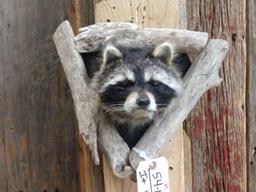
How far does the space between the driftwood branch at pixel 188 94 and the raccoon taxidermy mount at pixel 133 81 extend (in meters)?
0.03

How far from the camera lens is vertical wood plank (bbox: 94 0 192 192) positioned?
1.94 meters

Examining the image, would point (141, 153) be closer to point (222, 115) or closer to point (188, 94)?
point (188, 94)

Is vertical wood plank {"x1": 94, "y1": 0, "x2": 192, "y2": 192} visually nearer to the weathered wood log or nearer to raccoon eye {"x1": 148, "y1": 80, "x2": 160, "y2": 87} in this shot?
the weathered wood log

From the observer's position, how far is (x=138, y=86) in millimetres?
1805

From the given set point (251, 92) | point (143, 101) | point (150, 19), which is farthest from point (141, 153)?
point (251, 92)

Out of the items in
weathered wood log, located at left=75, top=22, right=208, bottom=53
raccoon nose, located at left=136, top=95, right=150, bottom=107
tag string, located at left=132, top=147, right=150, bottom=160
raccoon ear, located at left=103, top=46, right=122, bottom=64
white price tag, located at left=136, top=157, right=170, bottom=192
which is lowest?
white price tag, located at left=136, top=157, right=170, bottom=192

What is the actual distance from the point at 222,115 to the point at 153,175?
1.48 feet

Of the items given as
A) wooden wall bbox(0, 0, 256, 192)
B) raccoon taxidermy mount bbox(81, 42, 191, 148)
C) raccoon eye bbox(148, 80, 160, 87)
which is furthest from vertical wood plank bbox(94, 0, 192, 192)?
raccoon eye bbox(148, 80, 160, 87)

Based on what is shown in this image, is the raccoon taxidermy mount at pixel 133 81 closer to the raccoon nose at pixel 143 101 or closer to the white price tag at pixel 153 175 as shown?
the raccoon nose at pixel 143 101

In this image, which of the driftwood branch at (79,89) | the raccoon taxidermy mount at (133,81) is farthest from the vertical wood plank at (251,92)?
the driftwood branch at (79,89)

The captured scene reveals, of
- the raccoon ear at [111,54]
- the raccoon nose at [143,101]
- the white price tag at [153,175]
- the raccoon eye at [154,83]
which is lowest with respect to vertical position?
the white price tag at [153,175]

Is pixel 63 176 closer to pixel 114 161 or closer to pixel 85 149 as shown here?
pixel 85 149

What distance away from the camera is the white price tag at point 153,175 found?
6.08 feet

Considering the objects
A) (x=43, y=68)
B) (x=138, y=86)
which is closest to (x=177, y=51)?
(x=138, y=86)
